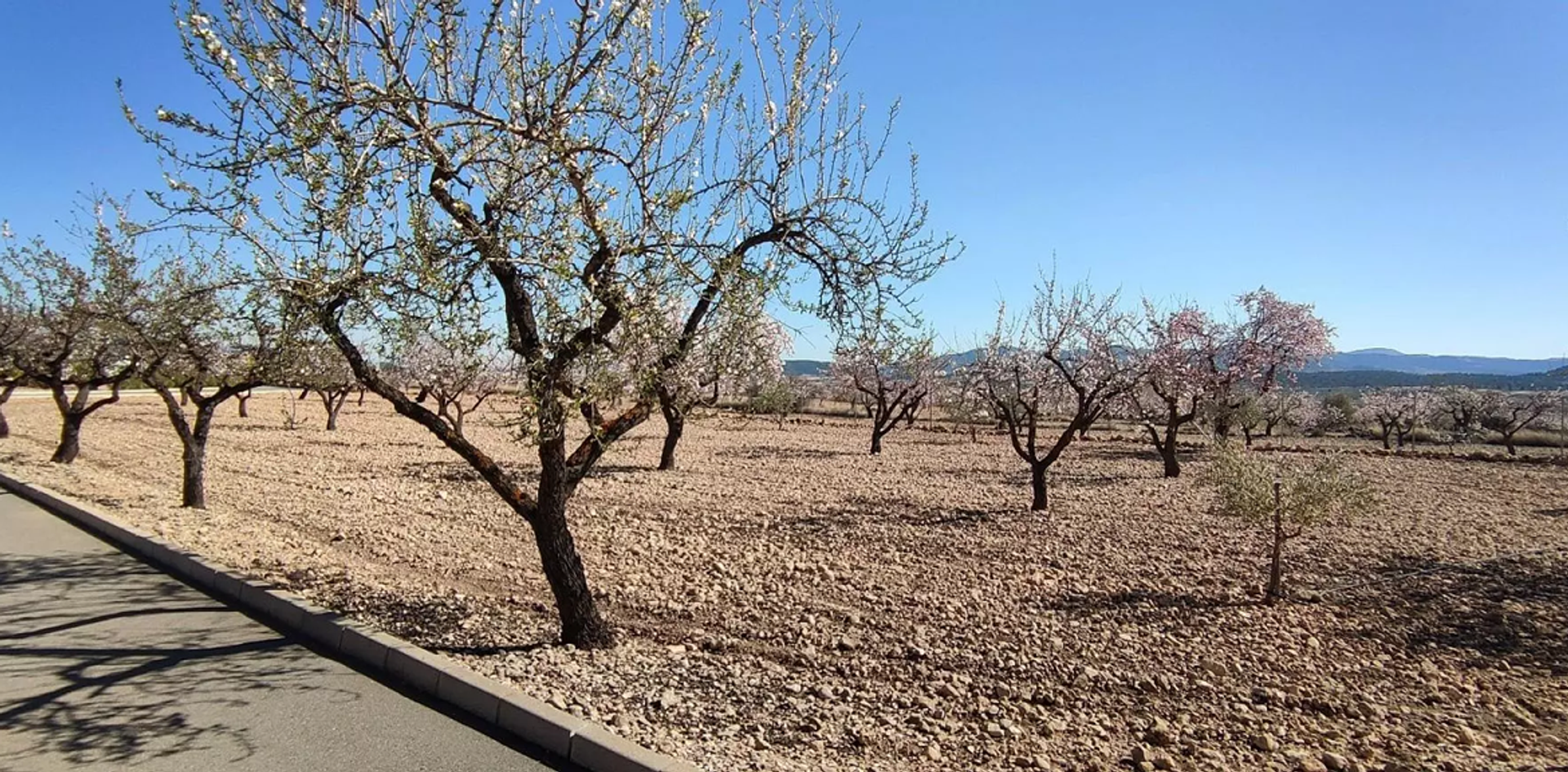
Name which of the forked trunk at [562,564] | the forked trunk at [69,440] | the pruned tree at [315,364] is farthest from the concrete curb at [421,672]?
the forked trunk at [69,440]

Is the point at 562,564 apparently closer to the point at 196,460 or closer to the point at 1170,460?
the point at 196,460

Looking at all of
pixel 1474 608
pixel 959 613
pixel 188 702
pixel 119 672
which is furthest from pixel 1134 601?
pixel 119 672

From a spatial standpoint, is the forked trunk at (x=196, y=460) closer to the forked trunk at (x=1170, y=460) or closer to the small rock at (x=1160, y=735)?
the small rock at (x=1160, y=735)

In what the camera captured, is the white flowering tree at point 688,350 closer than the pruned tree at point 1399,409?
Yes

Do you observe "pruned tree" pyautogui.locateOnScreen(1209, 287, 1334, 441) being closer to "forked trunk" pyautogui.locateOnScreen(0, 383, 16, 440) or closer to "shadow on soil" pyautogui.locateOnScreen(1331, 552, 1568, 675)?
"shadow on soil" pyautogui.locateOnScreen(1331, 552, 1568, 675)

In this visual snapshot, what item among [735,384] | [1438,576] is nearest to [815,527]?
[735,384]

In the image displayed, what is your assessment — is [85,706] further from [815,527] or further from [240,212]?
[815,527]

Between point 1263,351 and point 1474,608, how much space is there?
→ 66.3 ft

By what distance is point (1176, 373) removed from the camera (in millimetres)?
21891

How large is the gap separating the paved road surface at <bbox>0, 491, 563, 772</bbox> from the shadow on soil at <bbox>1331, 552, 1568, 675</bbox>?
715 cm

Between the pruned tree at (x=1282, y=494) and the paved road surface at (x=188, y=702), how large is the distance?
749 cm

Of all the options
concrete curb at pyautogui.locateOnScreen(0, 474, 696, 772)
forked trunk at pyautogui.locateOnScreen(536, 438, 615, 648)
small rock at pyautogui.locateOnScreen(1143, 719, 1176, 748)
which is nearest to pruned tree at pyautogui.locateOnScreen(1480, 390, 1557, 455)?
small rock at pyautogui.locateOnScreen(1143, 719, 1176, 748)

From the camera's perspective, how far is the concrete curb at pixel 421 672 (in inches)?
165

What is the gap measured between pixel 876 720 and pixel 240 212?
5.09 meters
